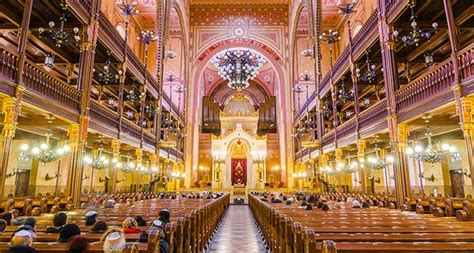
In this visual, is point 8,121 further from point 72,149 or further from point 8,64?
point 72,149

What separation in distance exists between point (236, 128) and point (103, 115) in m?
22.6

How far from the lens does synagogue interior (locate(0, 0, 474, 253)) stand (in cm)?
509

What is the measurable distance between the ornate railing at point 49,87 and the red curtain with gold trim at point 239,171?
25.1 m

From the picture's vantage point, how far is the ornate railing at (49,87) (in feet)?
26.8

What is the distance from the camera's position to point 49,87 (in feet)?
29.8

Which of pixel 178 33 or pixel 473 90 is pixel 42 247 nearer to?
pixel 473 90

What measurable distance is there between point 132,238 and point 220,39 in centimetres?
2909

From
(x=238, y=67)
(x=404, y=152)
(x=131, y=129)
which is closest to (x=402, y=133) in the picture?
(x=404, y=152)

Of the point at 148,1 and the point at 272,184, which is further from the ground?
the point at 148,1

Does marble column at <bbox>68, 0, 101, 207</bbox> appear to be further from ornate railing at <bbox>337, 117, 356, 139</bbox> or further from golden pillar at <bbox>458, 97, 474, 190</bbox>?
ornate railing at <bbox>337, 117, 356, 139</bbox>

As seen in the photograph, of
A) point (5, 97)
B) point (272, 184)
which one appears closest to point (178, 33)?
point (272, 184)

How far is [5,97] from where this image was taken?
729 cm

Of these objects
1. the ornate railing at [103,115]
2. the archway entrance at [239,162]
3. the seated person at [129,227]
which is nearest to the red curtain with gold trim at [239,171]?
the archway entrance at [239,162]

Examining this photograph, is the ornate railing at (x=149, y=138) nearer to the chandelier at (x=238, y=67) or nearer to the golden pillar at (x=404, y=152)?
the chandelier at (x=238, y=67)
